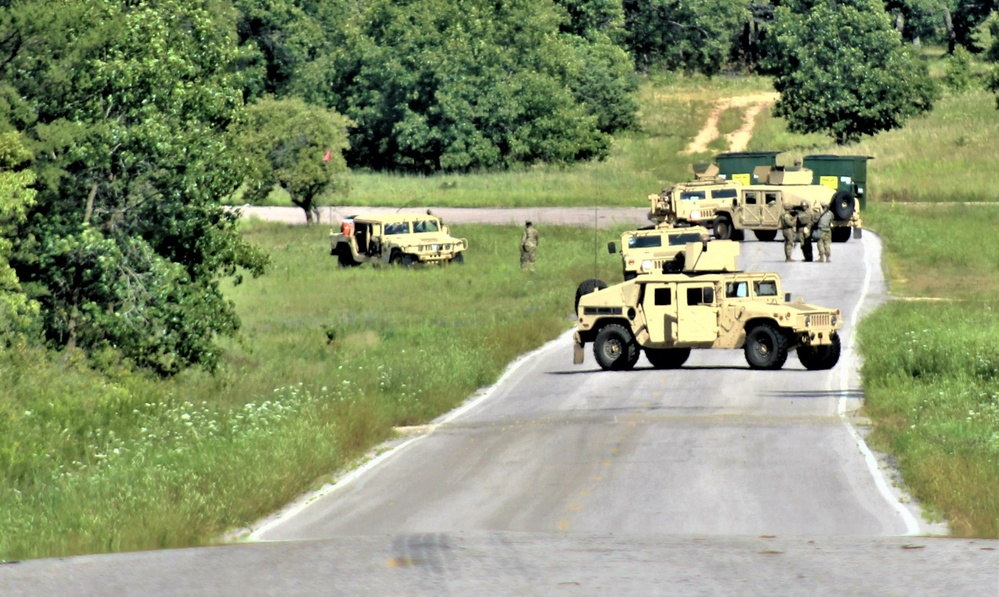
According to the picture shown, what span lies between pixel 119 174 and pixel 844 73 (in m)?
64.9

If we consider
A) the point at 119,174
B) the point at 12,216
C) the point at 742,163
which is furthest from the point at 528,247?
the point at 12,216

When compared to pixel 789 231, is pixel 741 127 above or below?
above

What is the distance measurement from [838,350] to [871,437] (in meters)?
6.92

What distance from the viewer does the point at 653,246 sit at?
39531mm

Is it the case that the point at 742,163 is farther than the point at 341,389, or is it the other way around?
the point at 742,163

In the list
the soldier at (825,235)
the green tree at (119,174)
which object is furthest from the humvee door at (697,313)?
the soldier at (825,235)

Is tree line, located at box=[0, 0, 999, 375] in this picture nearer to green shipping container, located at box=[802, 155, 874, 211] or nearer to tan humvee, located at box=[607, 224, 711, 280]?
tan humvee, located at box=[607, 224, 711, 280]

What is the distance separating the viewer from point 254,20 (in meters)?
103

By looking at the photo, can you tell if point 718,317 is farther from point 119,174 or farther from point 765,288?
point 119,174

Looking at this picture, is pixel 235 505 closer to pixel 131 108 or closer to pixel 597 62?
pixel 131 108

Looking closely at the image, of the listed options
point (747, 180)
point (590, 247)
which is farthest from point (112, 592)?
point (747, 180)

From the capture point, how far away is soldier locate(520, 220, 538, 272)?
46500 millimetres

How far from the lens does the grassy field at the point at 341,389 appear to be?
15.8m

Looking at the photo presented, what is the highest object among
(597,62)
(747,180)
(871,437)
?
(597,62)
